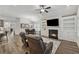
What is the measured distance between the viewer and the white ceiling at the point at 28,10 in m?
A: 1.80

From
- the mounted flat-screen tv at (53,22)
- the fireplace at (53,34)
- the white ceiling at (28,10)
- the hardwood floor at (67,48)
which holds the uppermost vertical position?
the white ceiling at (28,10)

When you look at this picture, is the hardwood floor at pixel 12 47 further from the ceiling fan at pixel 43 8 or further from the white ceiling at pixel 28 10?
the ceiling fan at pixel 43 8

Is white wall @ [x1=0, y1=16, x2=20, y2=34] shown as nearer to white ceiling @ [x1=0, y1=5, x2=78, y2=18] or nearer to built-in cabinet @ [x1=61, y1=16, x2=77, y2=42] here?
white ceiling @ [x1=0, y1=5, x2=78, y2=18]

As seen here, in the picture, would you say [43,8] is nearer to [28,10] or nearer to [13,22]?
[28,10]

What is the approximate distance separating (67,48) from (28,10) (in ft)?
3.16

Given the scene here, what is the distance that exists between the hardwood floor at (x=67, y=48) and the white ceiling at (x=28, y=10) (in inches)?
20.2

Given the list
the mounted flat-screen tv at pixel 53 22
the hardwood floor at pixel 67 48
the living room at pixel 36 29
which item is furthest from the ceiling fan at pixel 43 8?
the hardwood floor at pixel 67 48

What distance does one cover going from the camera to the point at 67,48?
1.78m

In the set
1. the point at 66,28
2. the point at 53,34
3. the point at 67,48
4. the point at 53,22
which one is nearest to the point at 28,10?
the point at 53,22

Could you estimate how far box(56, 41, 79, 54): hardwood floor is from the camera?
1.74m

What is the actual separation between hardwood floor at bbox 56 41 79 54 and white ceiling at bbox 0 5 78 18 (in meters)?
0.51

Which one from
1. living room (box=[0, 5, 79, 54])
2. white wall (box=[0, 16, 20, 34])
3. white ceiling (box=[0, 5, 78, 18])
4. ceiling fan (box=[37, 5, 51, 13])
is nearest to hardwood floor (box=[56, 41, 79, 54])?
living room (box=[0, 5, 79, 54])
